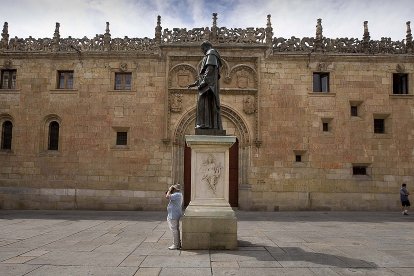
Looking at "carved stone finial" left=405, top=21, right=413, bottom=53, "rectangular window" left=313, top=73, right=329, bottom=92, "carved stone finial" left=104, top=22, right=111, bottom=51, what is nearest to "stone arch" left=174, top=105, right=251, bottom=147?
"rectangular window" left=313, top=73, right=329, bottom=92

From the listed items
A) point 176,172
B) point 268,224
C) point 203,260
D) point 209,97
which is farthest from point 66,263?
point 176,172

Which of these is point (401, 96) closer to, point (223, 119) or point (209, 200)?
point (223, 119)

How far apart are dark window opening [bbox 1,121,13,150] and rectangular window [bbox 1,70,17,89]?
184 cm

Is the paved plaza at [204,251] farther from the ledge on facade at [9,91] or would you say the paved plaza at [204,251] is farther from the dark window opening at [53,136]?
the ledge on facade at [9,91]

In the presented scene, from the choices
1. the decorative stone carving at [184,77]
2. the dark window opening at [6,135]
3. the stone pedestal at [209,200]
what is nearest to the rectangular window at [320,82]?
the decorative stone carving at [184,77]

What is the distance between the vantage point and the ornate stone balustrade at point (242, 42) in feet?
58.7

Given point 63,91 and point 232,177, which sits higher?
point 63,91

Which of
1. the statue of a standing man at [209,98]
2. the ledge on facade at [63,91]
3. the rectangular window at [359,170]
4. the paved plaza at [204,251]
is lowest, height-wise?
the paved plaza at [204,251]

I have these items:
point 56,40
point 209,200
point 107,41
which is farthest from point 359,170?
point 56,40

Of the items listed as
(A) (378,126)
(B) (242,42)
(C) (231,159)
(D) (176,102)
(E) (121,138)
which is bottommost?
(C) (231,159)

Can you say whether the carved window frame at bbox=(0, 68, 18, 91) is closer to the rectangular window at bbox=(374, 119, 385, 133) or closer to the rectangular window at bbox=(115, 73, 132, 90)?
the rectangular window at bbox=(115, 73, 132, 90)

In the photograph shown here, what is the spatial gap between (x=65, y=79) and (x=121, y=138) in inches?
166

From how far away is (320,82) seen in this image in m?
18.0

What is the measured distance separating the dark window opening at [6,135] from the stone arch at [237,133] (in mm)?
8382
